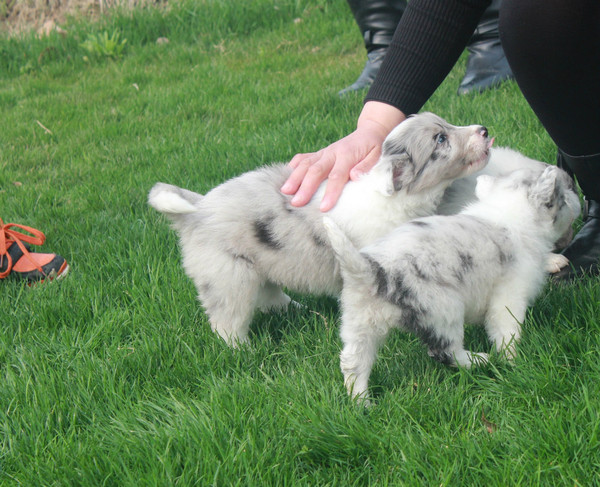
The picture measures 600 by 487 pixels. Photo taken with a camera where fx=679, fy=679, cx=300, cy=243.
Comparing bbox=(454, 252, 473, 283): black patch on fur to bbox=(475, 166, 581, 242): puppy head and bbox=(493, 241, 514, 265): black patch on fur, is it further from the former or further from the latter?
bbox=(475, 166, 581, 242): puppy head

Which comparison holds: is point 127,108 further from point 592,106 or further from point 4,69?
point 592,106

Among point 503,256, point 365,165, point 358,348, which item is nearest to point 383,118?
point 365,165

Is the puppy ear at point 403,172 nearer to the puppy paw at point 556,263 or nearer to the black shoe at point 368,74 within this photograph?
the puppy paw at point 556,263

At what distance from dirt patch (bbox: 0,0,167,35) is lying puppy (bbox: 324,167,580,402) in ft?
23.7

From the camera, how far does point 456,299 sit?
2.39 metres

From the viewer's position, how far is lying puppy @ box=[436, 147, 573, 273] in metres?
3.18

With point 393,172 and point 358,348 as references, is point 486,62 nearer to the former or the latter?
point 393,172

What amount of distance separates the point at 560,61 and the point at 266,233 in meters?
1.42

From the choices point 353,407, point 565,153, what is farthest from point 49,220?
point 565,153

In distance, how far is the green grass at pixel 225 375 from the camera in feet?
6.85

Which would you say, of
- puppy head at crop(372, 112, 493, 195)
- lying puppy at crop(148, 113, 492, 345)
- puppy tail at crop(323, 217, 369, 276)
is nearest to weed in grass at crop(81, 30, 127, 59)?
lying puppy at crop(148, 113, 492, 345)

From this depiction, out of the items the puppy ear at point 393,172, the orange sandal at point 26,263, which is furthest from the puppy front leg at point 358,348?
the orange sandal at point 26,263

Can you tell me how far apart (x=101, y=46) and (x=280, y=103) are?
3.14m

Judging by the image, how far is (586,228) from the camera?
3422 mm
